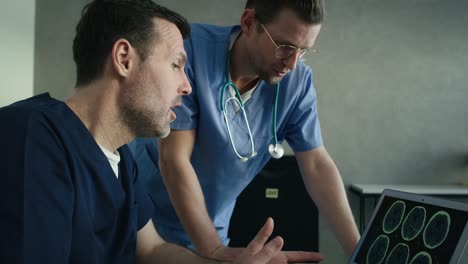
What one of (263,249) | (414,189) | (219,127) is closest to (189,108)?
(219,127)

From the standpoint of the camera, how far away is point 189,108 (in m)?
1.23

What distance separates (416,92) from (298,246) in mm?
1470

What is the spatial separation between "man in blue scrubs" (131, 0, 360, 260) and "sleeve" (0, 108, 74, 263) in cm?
40

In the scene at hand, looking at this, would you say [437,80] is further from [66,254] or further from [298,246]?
[66,254]

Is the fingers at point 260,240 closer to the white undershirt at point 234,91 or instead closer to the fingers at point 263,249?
the fingers at point 263,249

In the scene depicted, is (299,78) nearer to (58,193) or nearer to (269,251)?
(269,251)

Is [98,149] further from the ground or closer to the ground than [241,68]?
closer to the ground

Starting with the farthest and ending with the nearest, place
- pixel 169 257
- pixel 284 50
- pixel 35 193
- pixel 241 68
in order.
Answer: pixel 241 68 < pixel 284 50 < pixel 169 257 < pixel 35 193

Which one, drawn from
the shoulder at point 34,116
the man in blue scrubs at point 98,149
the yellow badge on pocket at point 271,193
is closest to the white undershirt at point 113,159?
the man in blue scrubs at point 98,149

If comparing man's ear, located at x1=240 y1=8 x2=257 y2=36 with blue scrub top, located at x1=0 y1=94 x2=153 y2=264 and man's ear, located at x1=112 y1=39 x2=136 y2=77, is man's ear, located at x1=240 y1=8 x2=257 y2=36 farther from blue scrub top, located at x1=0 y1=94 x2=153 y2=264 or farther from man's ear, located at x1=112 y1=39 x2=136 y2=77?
blue scrub top, located at x1=0 y1=94 x2=153 y2=264

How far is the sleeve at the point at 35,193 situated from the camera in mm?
667

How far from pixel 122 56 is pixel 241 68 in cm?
47

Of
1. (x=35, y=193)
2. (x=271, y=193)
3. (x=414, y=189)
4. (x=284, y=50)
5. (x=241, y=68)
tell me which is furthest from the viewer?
(x=414, y=189)

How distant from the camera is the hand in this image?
33.7 inches
